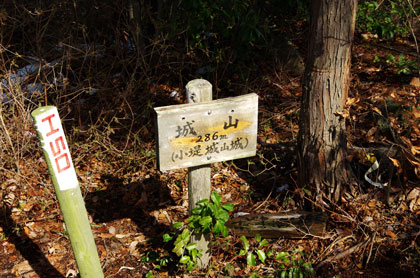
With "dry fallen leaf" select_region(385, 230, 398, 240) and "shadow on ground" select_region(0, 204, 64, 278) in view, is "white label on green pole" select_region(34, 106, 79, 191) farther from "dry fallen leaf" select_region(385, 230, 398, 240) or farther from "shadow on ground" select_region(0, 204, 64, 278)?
"dry fallen leaf" select_region(385, 230, 398, 240)

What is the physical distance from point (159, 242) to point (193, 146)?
133 cm

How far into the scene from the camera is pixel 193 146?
3088 millimetres

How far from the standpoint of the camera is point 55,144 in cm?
249

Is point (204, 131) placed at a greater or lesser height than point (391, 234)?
greater

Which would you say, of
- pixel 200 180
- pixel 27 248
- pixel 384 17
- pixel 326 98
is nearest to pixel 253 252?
pixel 200 180

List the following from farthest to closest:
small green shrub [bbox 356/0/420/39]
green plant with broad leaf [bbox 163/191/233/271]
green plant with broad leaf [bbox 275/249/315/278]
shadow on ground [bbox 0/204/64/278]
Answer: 1. small green shrub [bbox 356/0/420/39]
2. shadow on ground [bbox 0/204/64/278]
3. green plant with broad leaf [bbox 275/249/315/278]
4. green plant with broad leaf [bbox 163/191/233/271]

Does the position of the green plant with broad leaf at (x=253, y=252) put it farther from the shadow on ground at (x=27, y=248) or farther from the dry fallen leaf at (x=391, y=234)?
the shadow on ground at (x=27, y=248)

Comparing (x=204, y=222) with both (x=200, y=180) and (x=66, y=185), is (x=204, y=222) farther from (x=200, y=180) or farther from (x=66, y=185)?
(x=66, y=185)

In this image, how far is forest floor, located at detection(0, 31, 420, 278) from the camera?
3744mm

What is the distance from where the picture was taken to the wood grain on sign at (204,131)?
2969 millimetres

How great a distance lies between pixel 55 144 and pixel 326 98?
2.35m

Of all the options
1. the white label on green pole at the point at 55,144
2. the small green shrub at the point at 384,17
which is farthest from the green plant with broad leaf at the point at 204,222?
the small green shrub at the point at 384,17

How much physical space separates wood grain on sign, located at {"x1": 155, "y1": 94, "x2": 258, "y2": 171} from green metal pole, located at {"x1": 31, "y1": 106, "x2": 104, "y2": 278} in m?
0.64

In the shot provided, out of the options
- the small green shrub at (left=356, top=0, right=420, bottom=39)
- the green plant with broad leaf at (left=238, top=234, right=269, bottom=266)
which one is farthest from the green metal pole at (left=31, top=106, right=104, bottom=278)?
the small green shrub at (left=356, top=0, right=420, bottom=39)
